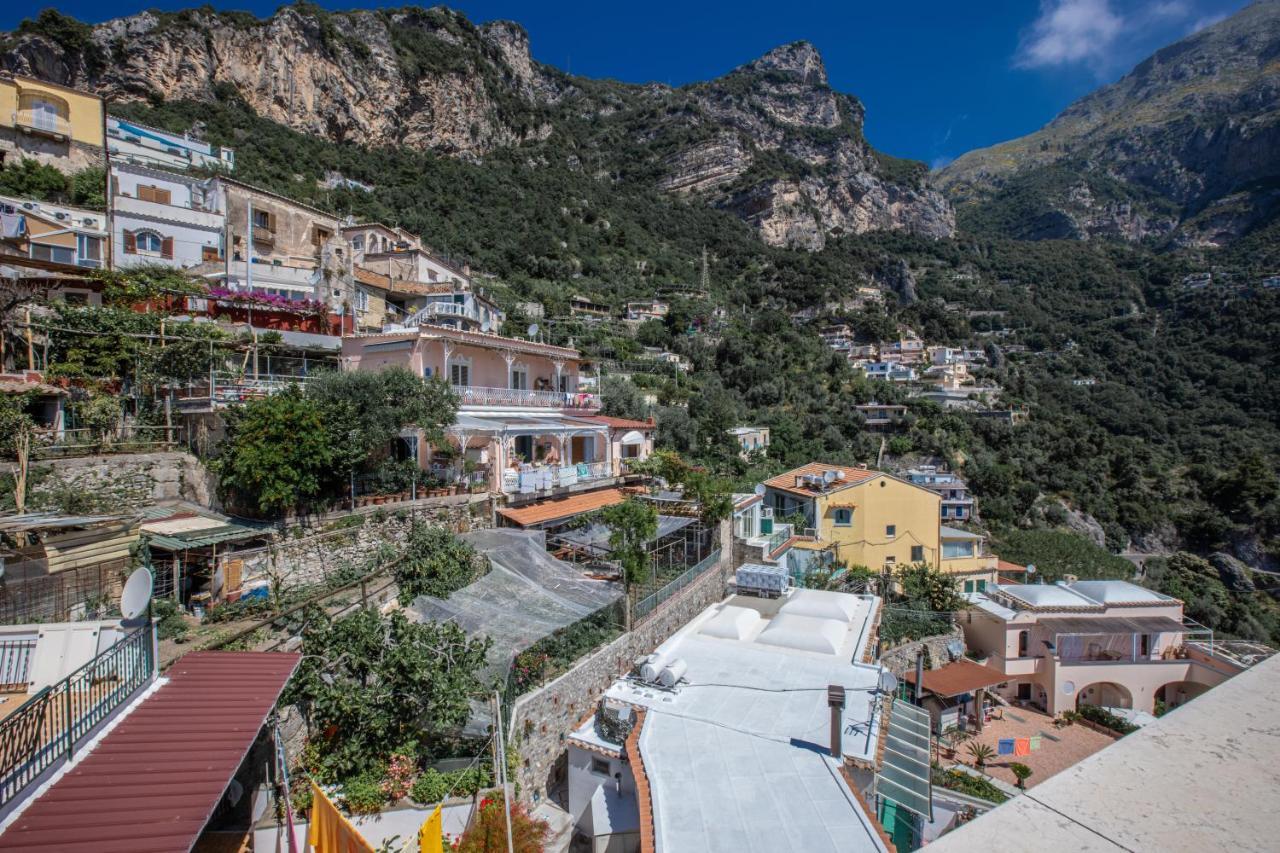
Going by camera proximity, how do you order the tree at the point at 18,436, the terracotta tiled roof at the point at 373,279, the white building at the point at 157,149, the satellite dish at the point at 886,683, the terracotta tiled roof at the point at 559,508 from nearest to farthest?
the satellite dish at the point at 886,683, the tree at the point at 18,436, the terracotta tiled roof at the point at 559,508, the terracotta tiled roof at the point at 373,279, the white building at the point at 157,149

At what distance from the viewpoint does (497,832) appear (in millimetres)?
8219

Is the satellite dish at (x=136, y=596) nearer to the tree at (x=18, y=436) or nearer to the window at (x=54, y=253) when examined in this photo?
the tree at (x=18, y=436)

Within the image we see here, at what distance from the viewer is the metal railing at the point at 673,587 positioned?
520 inches

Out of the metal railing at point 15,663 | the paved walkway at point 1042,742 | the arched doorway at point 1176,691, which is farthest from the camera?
the arched doorway at point 1176,691

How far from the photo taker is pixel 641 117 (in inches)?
5167

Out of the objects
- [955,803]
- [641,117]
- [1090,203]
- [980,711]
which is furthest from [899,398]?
[1090,203]

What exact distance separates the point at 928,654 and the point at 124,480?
74.5ft

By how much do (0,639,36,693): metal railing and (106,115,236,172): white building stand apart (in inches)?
1477

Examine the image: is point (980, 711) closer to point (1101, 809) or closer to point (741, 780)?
point (741, 780)

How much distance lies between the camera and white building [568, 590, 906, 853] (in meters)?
6.93

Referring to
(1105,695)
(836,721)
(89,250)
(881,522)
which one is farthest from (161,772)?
(89,250)

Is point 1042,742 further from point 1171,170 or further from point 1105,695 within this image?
point 1171,170

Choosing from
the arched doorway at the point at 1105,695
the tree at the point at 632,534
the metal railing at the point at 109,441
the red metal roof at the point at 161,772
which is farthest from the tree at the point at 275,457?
the arched doorway at the point at 1105,695

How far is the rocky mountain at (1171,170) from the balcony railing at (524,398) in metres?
148
